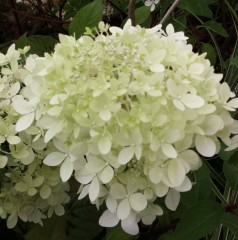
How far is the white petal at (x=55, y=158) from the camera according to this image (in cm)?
63

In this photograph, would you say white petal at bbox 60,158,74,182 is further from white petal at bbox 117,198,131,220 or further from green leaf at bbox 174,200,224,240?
green leaf at bbox 174,200,224,240

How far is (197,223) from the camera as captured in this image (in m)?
0.71

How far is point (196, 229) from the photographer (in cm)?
71

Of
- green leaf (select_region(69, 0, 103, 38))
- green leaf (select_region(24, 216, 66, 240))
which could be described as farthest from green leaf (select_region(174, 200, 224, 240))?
green leaf (select_region(69, 0, 103, 38))

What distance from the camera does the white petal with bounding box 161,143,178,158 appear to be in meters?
0.56

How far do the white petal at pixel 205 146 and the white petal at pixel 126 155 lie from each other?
0.08 m

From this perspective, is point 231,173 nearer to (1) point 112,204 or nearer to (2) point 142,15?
(1) point 112,204

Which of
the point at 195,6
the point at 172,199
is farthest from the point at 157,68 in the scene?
the point at 195,6

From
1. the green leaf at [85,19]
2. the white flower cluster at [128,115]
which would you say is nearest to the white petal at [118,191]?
the white flower cluster at [128,115]

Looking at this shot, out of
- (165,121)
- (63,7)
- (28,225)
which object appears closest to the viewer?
(165,121)

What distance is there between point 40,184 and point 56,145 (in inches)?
3.8

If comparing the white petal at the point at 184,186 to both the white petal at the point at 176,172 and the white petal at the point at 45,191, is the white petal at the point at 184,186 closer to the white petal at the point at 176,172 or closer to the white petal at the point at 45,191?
the white petal at the point at 176,172

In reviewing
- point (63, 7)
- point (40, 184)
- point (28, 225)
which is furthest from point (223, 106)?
point (63, 7)

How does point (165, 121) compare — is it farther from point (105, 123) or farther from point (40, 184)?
point (40, 184)
